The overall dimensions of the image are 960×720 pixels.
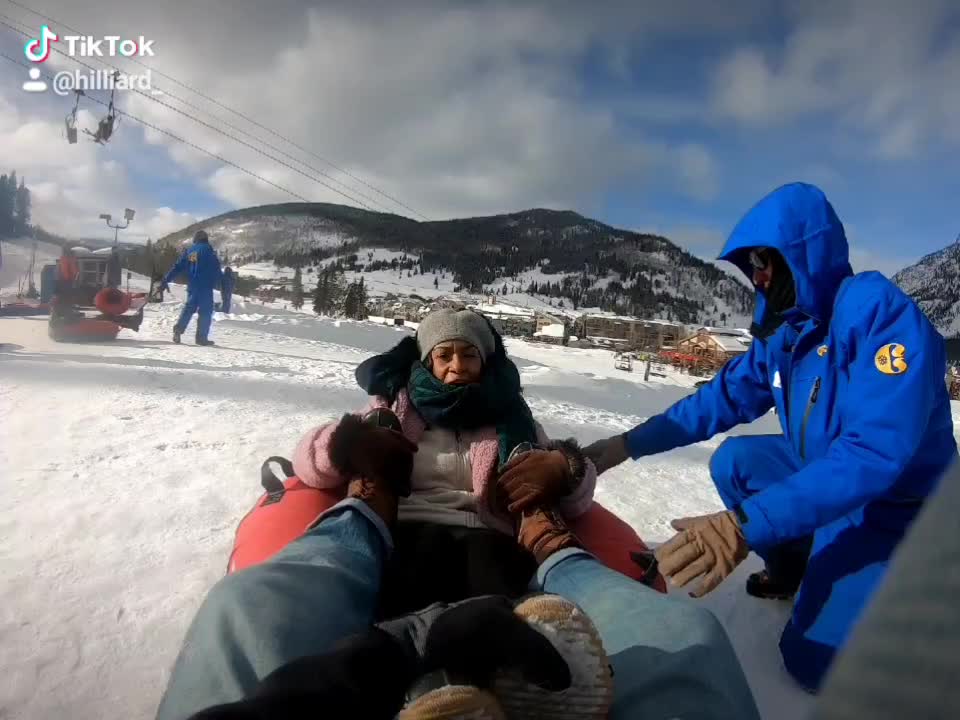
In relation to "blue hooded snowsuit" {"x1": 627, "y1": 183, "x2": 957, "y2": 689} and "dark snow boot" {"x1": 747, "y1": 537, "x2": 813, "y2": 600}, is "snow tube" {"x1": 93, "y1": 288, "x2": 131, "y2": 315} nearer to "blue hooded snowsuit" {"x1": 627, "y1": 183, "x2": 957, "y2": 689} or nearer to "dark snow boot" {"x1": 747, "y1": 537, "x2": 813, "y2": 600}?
"blue hooded snowsuit" {"x1": 627, "y1": 183, "x2": 957, "y2": 689}

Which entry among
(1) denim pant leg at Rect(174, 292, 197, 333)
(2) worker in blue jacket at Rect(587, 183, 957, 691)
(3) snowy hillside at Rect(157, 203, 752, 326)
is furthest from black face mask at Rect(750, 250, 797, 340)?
(3) snowy hillside at Rect(157, 203, 752, 326)

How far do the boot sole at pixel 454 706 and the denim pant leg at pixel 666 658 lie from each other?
270mm

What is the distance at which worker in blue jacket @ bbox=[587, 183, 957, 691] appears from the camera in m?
1.33

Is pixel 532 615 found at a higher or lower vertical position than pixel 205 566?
higher

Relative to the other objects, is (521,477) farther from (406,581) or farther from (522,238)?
(522,238)

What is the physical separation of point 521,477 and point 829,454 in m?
0.85

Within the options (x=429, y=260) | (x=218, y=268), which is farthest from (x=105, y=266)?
(x=429, y=260)

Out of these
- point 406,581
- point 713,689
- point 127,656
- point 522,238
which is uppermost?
point 522,238

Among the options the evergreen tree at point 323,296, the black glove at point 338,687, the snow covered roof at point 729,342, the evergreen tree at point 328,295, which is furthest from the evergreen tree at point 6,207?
the snow covered roof at point 729,342

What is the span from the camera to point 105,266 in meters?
9.03

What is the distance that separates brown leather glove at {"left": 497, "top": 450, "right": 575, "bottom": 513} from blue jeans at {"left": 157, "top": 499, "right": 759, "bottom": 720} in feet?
1.24

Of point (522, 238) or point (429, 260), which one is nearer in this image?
point (429, 260)

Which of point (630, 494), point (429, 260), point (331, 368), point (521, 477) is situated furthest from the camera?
point (429, 260)

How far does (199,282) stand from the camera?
27.3 ft
